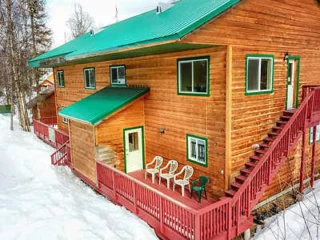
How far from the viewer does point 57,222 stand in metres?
6.63

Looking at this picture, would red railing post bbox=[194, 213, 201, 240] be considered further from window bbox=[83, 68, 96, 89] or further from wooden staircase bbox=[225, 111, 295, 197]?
window bbox=[83, 68, 96, 89]

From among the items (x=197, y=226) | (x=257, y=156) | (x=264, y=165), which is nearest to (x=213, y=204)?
(x=197, y=226)

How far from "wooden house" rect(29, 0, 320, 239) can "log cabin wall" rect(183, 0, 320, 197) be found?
32 millimetres

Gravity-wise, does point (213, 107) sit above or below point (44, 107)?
above

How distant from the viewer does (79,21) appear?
39562 mm

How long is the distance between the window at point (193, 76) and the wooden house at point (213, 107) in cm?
4

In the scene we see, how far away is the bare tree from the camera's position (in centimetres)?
3928

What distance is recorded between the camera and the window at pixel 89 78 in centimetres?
1459

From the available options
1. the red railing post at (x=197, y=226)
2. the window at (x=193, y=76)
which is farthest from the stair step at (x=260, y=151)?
the red railing post at (x=197, y=226)

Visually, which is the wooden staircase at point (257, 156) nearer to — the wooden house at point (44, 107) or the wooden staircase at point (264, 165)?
the wooden staircase at point (264, 165)

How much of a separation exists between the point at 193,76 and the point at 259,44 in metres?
2.31

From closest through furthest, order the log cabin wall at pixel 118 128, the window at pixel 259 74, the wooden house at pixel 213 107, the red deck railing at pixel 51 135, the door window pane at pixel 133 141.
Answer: the wooden house at pixel 213 107
the window at pixel 259 74
the log cabin wall at pixel 118 128
the door window pane at pixel 133 141
the red deck railing at pixel 51 135

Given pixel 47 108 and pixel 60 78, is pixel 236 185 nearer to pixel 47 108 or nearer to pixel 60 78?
pixel 60 78

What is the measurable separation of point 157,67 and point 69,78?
30.5 feet
